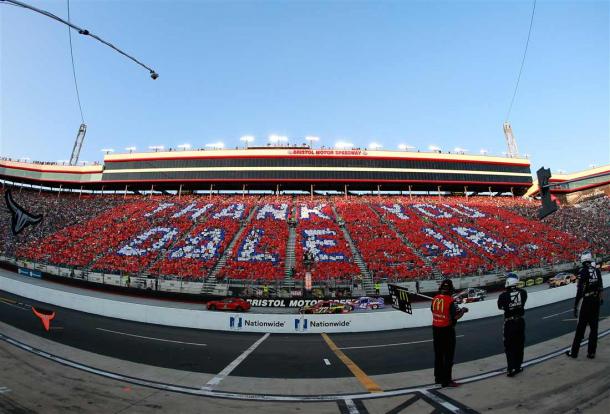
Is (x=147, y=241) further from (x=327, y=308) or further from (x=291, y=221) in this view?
(x=327, y=308)

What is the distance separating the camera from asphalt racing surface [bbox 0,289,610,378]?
9047 millimetres

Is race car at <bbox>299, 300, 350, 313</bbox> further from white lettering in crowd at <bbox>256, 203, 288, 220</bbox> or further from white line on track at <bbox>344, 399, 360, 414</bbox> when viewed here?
white lettering in crowd at <bbox>256, 203, 288, 220</bbox>

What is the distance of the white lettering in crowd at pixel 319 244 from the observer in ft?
96.0

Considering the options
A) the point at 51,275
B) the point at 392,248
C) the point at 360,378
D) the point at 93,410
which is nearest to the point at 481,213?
the point at 392,248

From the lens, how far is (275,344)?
12.8m

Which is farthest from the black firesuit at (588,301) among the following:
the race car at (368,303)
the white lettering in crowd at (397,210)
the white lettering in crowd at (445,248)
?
the white lettering in crowd at (397,210)

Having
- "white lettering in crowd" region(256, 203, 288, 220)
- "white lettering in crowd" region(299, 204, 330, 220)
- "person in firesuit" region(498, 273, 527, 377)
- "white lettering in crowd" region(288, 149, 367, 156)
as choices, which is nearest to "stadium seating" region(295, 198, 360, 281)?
"white lettering in crowd" region(299, 204, 330, 220)

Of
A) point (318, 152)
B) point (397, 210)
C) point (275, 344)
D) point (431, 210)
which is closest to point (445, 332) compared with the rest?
point (275, 344)

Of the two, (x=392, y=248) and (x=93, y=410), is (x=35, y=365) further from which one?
(x=392, y=248)

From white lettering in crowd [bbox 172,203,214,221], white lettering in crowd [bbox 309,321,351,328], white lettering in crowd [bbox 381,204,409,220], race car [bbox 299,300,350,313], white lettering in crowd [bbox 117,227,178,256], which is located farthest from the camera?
white lettering in crowd [bbox 381,204,409,220]

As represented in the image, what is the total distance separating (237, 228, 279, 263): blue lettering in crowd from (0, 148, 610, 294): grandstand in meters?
0.18

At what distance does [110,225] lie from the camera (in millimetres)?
37688

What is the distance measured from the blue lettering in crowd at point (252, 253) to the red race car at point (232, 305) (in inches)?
294

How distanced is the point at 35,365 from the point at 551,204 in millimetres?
14458
